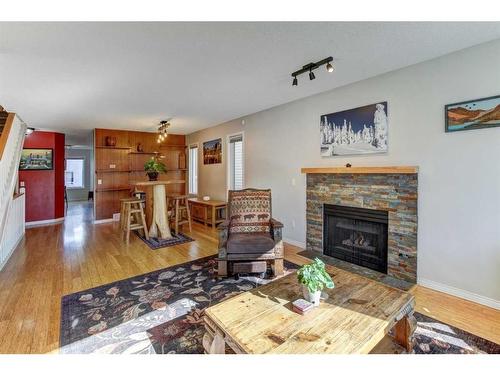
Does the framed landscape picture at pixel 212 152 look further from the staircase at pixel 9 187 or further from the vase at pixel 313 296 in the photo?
the vase at pixel 313 296

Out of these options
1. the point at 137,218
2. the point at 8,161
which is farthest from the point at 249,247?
the point at 8,161

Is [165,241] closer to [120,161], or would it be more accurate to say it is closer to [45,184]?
[120,161]

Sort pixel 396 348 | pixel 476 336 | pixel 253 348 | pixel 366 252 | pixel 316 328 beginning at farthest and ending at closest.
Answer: pixel 366 252
pixel 476 336
pixel 396 348
pixel 316 328
pixel 253 348

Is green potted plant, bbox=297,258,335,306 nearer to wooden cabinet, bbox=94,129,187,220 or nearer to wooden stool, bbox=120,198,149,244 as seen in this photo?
wooden stool, bbox=120,198,149,244

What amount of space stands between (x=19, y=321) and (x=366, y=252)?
3.75m

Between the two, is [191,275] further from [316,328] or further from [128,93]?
[128,93]

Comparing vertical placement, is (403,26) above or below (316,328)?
above

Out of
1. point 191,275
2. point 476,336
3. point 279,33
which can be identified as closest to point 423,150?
point 476,336

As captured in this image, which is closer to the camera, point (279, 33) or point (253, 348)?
point (253, 348)

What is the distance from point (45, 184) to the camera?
639cm

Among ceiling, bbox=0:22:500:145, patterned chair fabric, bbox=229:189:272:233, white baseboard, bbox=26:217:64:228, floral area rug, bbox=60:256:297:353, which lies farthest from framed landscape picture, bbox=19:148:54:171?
patterned chair fabric, bbox=229:189:272:233

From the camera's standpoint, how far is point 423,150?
2.73 meters

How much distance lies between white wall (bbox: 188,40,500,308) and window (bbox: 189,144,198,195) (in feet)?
15.6

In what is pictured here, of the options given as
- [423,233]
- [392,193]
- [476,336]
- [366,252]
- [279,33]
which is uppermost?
[279,33]
